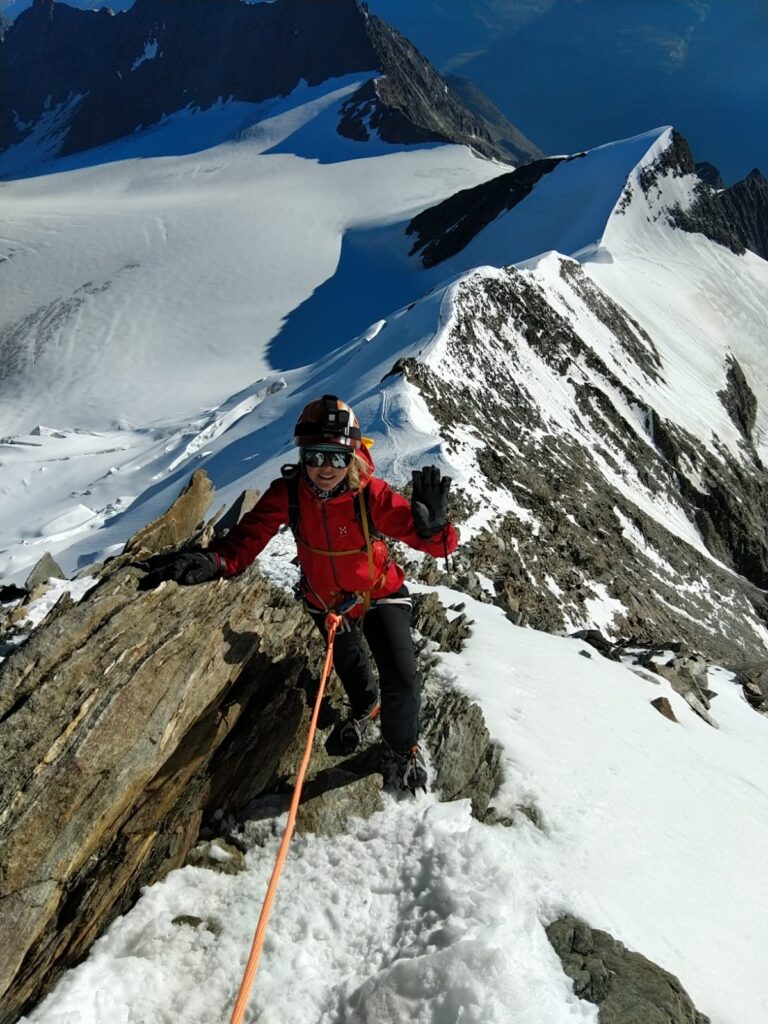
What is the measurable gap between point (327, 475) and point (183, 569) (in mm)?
1259

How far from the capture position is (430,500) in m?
4.54

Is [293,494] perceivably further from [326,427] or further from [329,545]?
[326,427]

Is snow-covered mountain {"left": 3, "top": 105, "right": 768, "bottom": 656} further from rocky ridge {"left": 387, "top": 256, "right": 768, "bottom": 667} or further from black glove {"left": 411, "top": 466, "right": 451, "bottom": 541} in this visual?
black glove {"left": 411, "top": 466, "right": 451, "bottom": 541}

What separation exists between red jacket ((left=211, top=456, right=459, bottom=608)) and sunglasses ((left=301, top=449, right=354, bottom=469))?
251 millimetres

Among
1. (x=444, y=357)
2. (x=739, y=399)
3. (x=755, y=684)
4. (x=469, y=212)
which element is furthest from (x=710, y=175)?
(x=755, y=684)

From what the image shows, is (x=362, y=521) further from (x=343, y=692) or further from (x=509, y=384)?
(x=509, y=384)

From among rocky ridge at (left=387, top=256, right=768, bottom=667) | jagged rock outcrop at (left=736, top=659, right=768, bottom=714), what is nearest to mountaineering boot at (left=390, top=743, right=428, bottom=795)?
rocky ridge at (left=387, top=256, right=768, bottom=667)

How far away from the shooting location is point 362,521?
4953 mm

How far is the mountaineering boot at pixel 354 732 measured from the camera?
536 centimetres

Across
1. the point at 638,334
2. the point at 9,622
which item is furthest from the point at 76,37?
the point at 9,622

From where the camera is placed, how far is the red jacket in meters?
4.85

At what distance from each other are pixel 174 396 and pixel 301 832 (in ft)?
161

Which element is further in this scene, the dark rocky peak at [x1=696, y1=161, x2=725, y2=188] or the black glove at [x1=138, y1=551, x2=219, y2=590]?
the dark rocky peak at [x1=696, y1=161, x2=725, y2=188]

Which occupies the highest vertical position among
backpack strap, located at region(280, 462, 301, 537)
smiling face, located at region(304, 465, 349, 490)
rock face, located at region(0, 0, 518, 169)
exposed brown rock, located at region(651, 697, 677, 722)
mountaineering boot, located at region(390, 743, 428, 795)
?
rock face, located at region(0, 0, 518, 169)
